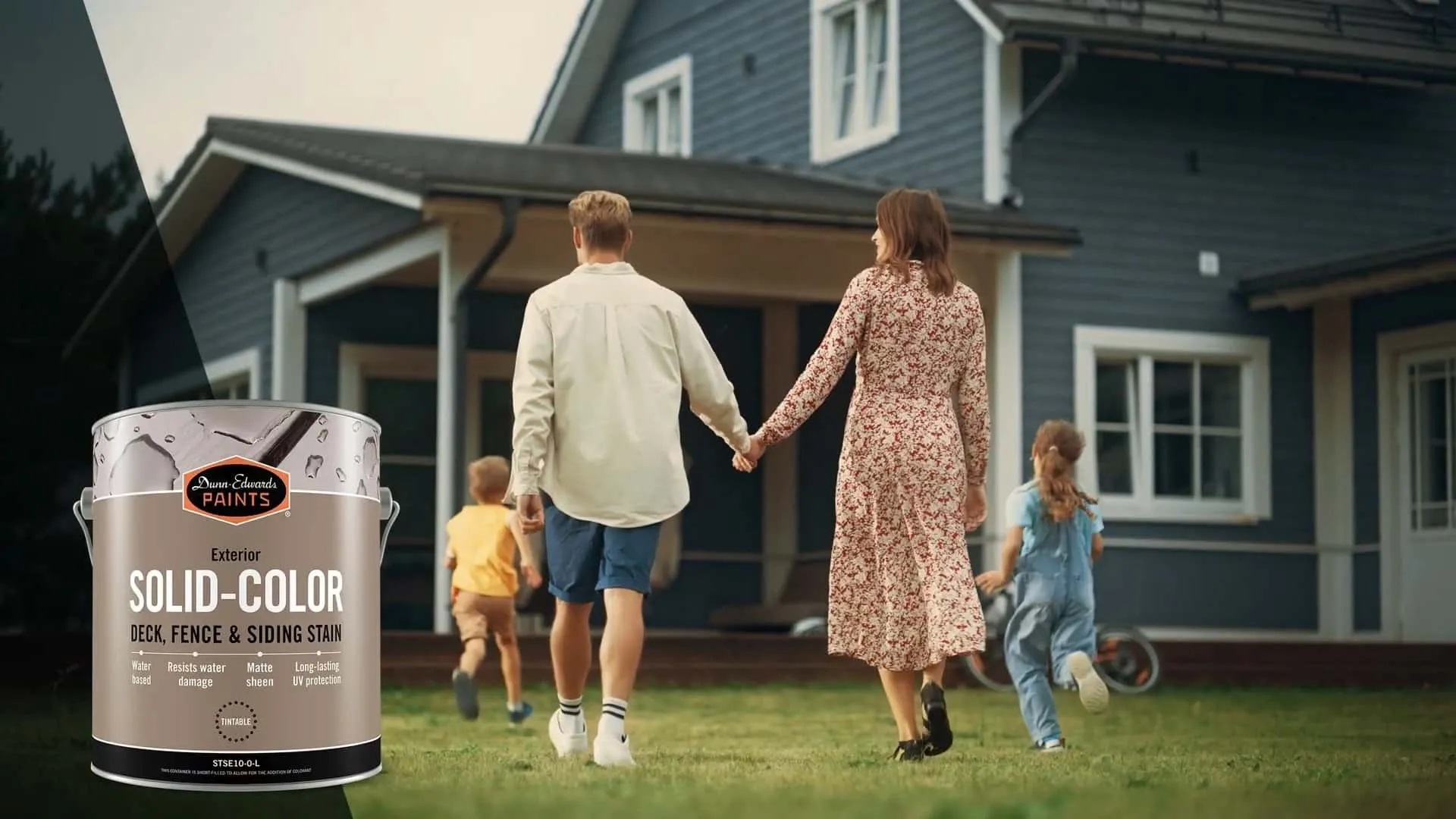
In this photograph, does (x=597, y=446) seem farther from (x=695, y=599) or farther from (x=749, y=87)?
(x=749, y=87)

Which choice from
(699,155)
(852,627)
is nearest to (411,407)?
(699,155)

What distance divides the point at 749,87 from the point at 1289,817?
1226cm

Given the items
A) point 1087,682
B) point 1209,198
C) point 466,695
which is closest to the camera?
point 1087,682

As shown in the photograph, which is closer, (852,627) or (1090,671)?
(852,627)

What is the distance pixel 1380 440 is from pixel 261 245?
690 cm

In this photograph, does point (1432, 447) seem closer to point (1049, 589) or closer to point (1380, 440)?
point (1380, 440)

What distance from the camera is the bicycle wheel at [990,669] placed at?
10180 millimetres

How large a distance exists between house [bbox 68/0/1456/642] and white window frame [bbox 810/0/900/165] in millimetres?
26

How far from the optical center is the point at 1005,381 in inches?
485

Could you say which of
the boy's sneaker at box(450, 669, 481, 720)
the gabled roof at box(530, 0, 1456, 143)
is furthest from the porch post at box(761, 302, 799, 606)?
the boy's sneaker at box(450, 669, 481, 720)

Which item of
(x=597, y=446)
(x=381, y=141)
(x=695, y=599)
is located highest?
(x=381, y=141)

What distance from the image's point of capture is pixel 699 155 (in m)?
16.3

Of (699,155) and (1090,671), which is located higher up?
(699,155)

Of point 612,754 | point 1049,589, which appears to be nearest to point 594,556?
point 612,754
